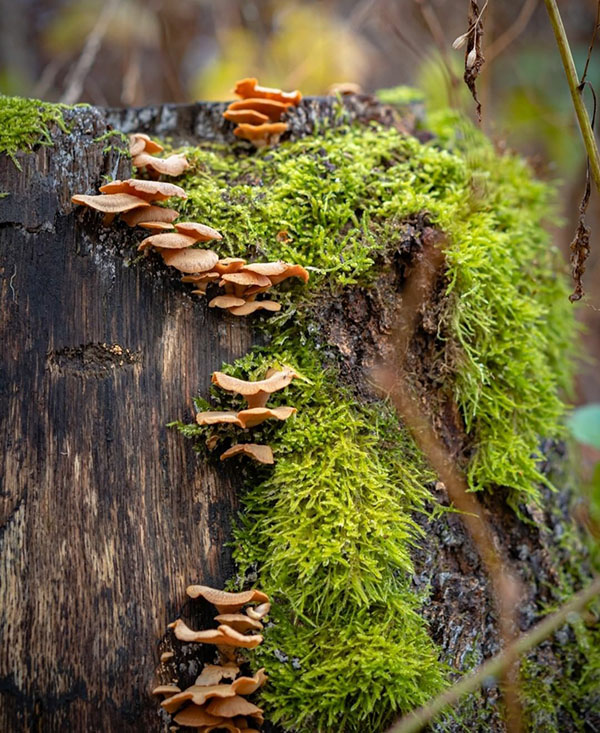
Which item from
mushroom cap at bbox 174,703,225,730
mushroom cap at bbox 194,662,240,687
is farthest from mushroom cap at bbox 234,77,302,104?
mushroom cap at bbox 174,703,225,730

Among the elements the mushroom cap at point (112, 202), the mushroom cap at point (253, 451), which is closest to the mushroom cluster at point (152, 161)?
the mushroom cap at point (112, 202)

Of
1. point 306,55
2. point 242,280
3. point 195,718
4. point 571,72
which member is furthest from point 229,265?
point 306,55

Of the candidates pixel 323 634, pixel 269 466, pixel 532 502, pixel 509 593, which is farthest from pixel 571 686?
pixel 269 466

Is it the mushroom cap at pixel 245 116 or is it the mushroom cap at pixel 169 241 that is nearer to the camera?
the mushroom cap at pixel 169 241

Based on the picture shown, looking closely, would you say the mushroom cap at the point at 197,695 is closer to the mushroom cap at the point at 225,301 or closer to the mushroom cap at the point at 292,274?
the mushroom cap at the point at 225,301

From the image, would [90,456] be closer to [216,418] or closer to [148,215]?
[216,418]

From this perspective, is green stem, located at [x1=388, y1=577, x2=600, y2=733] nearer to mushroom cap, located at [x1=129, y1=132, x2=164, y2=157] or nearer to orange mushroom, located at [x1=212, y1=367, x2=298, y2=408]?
orange mushroom, located at [x1=212, y1=367, x2=298, y2=408]

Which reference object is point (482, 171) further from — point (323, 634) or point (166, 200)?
point (323, 634)
